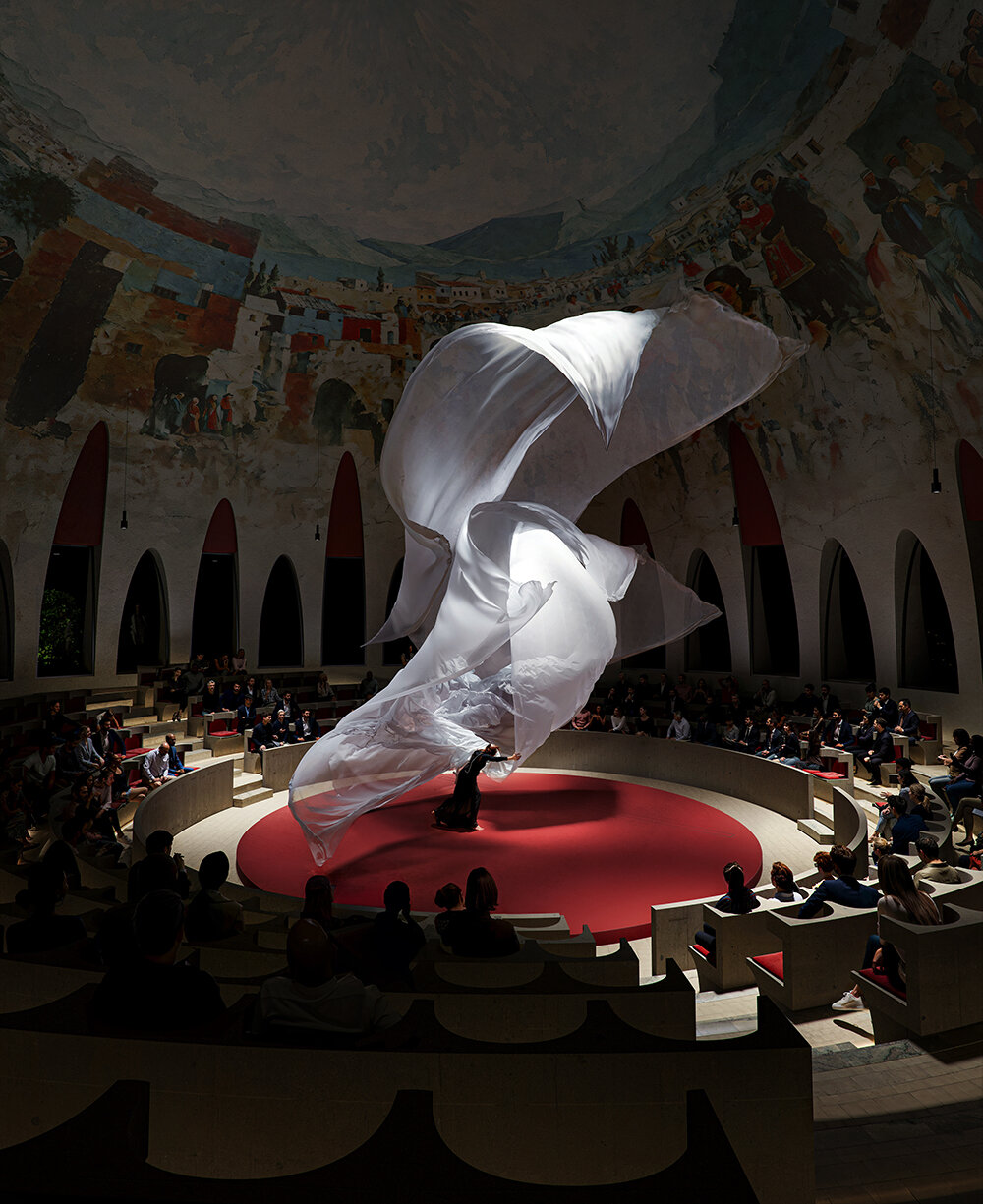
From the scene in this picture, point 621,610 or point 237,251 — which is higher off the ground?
point 237,251

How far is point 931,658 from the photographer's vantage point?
59.8ft

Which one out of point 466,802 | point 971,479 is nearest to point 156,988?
point 466,802

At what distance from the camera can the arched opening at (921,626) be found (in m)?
17.9

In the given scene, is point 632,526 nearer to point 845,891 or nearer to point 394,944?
point 845,891

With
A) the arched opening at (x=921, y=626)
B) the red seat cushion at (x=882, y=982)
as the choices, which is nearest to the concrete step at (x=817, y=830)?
the red seat cushion at (x=882, y=982)

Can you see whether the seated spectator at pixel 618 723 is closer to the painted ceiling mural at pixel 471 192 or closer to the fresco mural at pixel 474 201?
the fresco mural at pixel 474 201

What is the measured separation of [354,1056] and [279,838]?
1008 cm

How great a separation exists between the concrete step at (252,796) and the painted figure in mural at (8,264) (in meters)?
11.1

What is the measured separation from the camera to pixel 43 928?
15.9ft

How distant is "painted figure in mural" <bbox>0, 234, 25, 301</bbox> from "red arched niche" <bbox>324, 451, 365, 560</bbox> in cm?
909

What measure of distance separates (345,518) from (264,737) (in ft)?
30.0

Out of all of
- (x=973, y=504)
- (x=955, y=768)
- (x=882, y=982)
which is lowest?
(x=882, y=982)

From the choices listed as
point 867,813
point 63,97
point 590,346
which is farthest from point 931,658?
point 63,97

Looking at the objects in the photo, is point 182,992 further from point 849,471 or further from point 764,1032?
point 849,471
